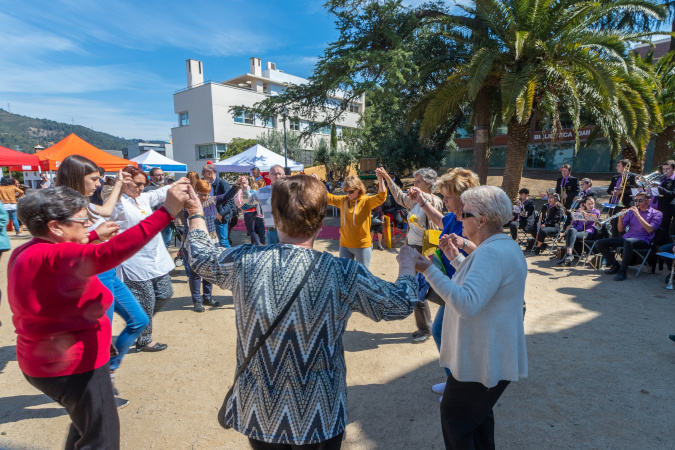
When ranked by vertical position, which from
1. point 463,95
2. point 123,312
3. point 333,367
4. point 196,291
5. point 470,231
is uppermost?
point 463,95

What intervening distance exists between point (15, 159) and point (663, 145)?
21.9m

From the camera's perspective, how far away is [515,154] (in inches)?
422

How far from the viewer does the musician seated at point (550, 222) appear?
8195mm

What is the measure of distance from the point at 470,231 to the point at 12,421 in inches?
147

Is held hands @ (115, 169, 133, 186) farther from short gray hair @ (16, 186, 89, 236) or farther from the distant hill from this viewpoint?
the distant hill

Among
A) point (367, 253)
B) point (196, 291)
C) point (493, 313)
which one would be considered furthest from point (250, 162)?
point (493, 313)

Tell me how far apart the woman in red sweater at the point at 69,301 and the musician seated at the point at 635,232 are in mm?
7609

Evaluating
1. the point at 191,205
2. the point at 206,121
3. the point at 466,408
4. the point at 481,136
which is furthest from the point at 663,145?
the point at 206,121

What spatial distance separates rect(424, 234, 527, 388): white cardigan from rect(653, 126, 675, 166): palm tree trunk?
53.3ft

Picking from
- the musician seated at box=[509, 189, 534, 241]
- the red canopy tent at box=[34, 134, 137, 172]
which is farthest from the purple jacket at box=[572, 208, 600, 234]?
the red canopy tent at box=[34, 134, 137, 172]

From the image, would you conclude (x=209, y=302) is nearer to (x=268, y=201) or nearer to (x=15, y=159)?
(x=268, y=201)

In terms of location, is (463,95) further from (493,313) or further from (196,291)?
(493,313)

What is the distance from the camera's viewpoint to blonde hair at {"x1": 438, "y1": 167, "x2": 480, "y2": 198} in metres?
2.90

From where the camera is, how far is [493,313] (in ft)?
5.90
